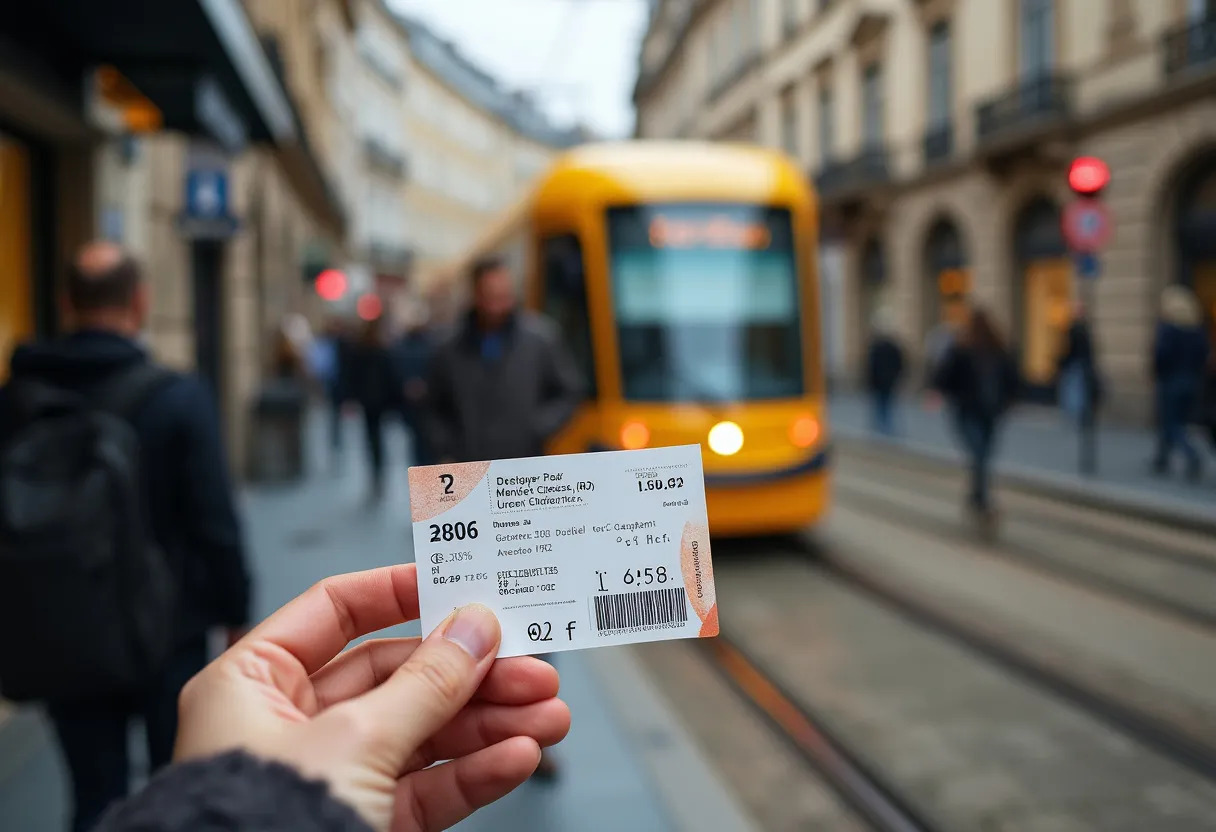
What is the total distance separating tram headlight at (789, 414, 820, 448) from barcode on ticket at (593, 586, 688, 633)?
638 centimetres

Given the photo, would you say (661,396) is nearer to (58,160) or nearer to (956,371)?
(956,371)

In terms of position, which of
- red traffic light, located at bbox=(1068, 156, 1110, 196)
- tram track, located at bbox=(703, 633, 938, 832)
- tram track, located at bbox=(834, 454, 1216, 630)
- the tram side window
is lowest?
tram track, located at bbox=(834, 454, 1216, 630)

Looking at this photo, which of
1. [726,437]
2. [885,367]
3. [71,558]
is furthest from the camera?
[885,367]

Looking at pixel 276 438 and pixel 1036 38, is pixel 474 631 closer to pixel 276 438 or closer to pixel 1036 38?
pixel 276 438

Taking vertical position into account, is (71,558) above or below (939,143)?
below

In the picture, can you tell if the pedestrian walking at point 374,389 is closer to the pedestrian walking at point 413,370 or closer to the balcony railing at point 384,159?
the pedestrian walking at point 413,370

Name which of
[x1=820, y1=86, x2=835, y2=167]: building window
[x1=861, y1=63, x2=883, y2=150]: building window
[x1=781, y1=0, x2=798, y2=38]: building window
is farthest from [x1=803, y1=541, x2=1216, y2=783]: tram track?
[x1=781, y1=0, x2=798, y2=38]: building window

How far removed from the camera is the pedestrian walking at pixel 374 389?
10375mm

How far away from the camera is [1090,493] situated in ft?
33.6

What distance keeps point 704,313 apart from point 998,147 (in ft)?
49.9

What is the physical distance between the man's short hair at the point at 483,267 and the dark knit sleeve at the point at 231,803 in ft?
10.9

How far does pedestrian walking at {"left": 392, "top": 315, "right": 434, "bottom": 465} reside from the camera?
9.16 metres

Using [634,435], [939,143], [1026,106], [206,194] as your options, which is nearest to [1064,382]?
[1026,106]

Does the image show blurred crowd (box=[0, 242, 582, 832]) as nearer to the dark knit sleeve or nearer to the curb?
the dark knit sleeve
